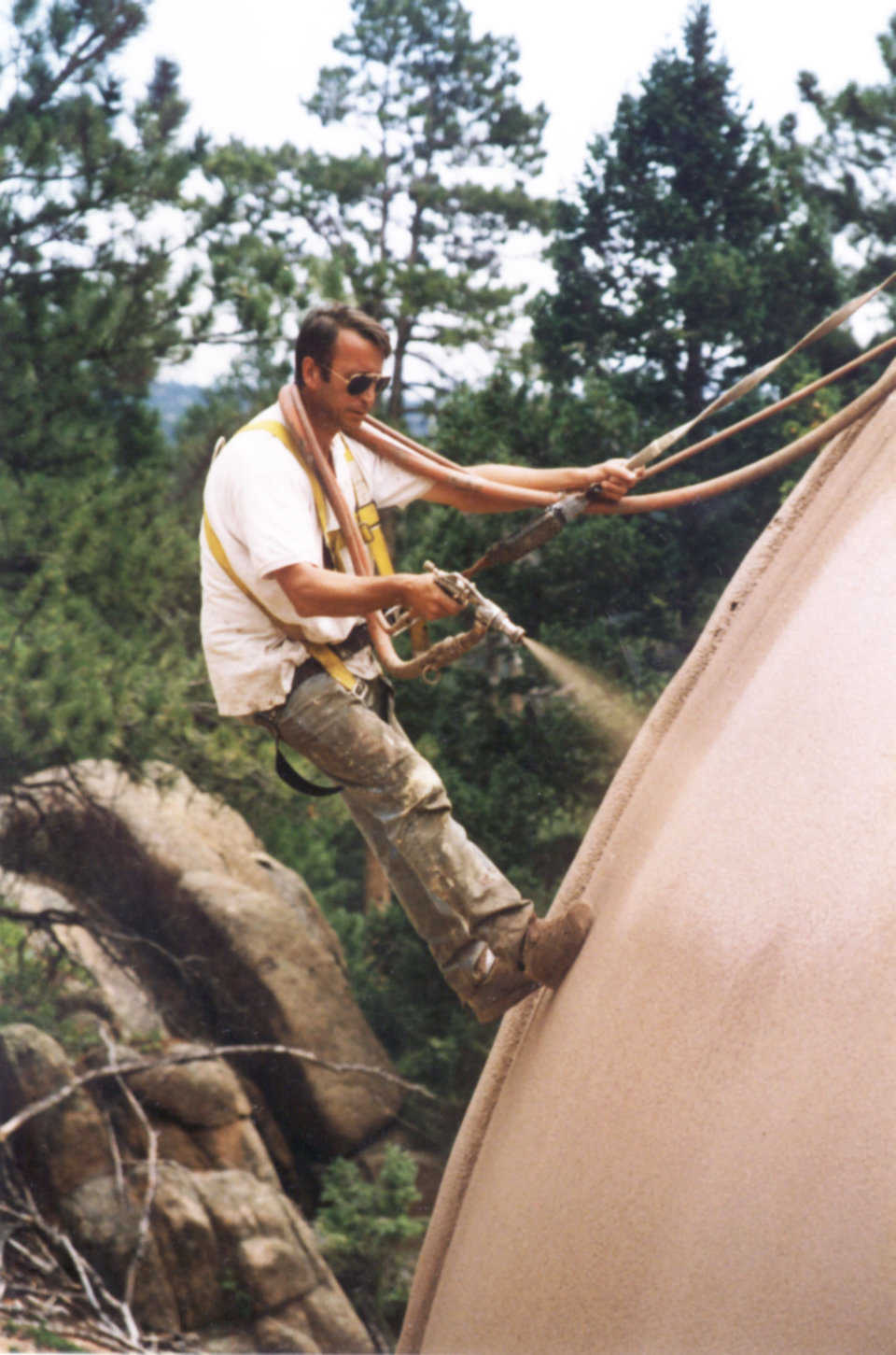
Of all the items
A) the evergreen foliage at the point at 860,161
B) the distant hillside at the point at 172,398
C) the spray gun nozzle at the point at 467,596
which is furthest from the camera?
the distant hillside at the point at 172,398

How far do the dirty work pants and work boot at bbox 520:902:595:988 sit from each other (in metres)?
0.02

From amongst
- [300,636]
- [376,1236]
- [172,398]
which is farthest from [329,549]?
[172,398]

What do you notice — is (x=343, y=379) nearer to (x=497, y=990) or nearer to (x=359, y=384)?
(x=359, y=384)

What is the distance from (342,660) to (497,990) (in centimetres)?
70

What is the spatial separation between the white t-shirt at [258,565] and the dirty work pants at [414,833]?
0.09 metres

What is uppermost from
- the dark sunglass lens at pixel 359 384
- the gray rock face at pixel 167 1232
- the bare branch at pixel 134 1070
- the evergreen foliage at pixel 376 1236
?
the dark sunglass lens at pixel 359 384

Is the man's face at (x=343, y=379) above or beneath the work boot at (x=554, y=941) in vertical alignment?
above

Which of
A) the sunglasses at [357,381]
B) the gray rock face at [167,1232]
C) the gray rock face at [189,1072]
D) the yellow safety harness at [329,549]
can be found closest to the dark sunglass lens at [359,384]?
the sunglasses at [357,381]

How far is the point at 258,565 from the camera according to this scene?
252 cm

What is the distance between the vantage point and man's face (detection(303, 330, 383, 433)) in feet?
8.81

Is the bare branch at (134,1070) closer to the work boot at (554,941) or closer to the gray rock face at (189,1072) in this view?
the gray rock face at (189,1072)

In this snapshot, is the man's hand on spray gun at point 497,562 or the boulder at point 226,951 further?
the boulder at point 226,951

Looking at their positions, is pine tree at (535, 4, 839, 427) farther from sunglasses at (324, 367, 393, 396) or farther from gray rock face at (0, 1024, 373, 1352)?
gray rock face at (0, 1024, 373, 1352)

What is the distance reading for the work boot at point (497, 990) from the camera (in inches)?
101
